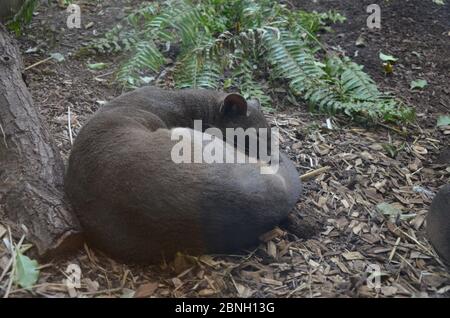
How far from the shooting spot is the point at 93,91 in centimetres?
644

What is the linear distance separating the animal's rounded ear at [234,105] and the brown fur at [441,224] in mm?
2003

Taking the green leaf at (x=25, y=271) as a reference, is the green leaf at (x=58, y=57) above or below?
above

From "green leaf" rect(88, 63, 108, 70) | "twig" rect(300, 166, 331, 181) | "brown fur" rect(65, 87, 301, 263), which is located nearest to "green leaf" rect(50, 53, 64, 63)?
"green leaf" rect(88, 63, 108, 70)

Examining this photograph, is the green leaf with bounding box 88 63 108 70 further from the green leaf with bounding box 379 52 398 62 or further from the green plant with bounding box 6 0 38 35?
the green leaf with bounding box 379 52 398 62

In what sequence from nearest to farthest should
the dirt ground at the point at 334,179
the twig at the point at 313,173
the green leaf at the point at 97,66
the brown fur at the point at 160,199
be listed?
the brown fur at the point at 160,199
the dirt ground at the point at 334,179
the twig at the point at 313,173
the green leaf at the point at 97,66

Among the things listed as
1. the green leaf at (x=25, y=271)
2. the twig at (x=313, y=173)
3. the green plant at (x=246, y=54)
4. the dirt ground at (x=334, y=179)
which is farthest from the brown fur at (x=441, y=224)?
the green leaf at (x=25, y=271)

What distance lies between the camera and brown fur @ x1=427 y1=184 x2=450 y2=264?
4.41m

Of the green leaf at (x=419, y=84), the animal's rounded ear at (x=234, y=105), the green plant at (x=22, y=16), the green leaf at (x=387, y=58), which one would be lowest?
the green leaf at (x=419, y=84)

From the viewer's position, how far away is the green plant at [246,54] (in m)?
6.43

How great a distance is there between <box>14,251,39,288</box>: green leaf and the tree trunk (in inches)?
4.9

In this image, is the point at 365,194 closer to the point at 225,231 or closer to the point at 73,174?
the point at 225,231

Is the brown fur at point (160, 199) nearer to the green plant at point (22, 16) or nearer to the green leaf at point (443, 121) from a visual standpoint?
the green leaf at point (443, 121)

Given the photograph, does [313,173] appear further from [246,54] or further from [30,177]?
[30,177]

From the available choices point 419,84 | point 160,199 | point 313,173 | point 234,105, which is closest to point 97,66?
point 234,105
